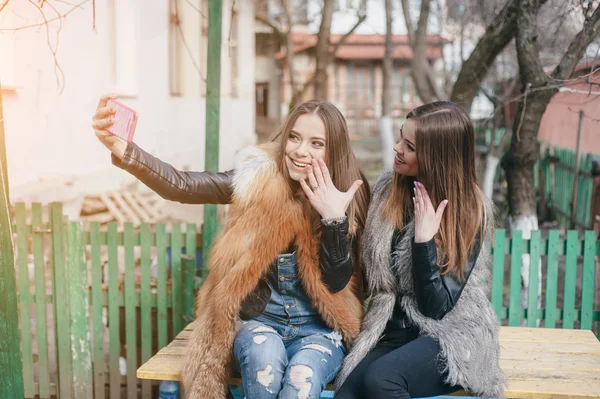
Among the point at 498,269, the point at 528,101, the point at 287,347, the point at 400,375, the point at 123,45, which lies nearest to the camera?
the point at 400,375

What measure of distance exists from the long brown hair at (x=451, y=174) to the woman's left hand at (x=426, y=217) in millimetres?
92

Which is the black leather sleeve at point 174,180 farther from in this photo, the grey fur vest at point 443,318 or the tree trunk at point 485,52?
the tree trunk at point 485,52

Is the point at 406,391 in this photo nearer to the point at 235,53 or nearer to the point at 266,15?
the point at 235,53

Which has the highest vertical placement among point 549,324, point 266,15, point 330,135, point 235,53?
point 266,15

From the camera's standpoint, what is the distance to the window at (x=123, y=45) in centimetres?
823

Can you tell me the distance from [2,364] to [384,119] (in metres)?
→ 6.96

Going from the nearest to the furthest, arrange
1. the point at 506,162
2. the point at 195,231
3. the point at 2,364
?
1. the point at 2,364
2. the point at 195,231
3. the point at 506,162

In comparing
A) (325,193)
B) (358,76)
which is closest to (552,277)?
(325,193)

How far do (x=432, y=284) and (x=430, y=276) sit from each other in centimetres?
4

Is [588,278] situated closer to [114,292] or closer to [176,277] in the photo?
[176,277]

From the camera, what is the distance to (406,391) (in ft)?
8.66


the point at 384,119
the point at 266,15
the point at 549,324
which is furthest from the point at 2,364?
the point at 266,15

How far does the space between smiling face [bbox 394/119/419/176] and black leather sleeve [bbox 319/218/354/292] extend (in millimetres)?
400

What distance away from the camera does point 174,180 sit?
9.86 ft
